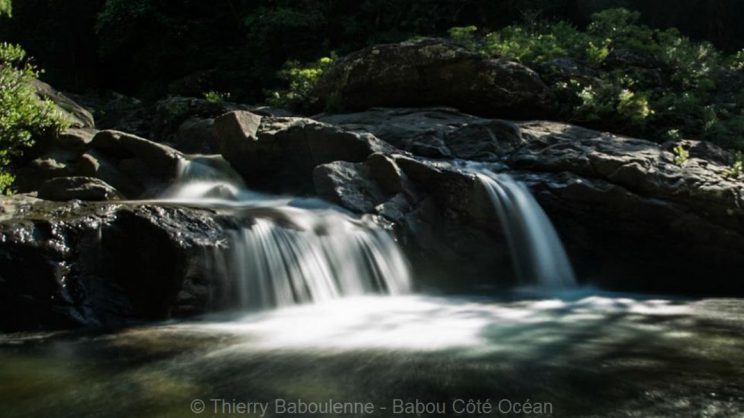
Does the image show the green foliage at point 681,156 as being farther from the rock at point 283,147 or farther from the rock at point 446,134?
the rock at point 283,147

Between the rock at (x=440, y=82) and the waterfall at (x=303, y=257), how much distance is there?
533cm

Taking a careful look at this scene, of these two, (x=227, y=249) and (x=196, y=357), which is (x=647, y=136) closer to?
(x=227, y=249)

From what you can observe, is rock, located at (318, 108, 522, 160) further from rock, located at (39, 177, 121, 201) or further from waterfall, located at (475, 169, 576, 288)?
rock, located at (39, 177, 121, 201)

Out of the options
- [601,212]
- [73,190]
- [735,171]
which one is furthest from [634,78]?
[73,190]

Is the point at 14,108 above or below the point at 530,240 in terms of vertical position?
above

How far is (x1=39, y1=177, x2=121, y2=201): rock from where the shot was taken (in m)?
7.94

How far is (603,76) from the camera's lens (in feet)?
45.2

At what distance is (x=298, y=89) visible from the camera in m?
16.1

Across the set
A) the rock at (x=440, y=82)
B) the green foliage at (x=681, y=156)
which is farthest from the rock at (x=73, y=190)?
the green foliage at (x=681, y=156)

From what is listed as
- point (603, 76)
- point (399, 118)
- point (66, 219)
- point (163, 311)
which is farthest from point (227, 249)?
point (603, 76)

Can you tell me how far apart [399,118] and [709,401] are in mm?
9344

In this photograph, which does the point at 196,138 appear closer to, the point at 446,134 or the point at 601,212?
the point at 446,134

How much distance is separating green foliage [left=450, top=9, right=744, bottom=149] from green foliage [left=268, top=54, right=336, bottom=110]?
4180mm

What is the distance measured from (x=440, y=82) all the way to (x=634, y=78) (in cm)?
479
